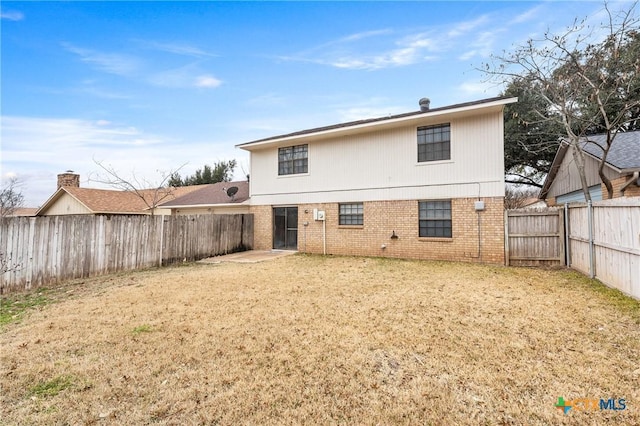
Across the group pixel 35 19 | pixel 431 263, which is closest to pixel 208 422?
pixel 431 263

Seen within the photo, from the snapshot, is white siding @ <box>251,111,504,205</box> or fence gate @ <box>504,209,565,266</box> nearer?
fence gate @ <box>504,209,565,266</box>

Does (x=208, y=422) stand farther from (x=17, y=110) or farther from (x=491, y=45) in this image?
(x=17, y=110)

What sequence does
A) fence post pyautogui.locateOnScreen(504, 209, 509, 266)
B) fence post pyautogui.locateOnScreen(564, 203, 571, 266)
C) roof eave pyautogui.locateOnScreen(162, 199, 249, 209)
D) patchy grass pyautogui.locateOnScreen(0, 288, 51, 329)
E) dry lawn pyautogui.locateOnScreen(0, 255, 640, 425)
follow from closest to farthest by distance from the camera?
dry lawn pyautogui.locateOnScreen(0, 255, 640, 425)
patchy grass pyautogui.locateOnScreen(0, 288, 51, 329)
fence post pyautogui.locateOnScreen(564, 203, 571, 266)
fence post pyautogui.locateOnScreen(504, 209, 509, 266)
roof eave pyautogui.locateOnScreen(162, 199, 249, 209)

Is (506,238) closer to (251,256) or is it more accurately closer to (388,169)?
(388,169)

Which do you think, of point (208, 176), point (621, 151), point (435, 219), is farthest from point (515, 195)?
point (208, 176)

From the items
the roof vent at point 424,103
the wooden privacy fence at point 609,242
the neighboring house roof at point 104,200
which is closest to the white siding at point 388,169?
the roof vent at point 424,103

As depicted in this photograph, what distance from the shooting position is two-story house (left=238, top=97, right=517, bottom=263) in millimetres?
9844

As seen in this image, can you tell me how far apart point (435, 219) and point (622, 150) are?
23.7 feet

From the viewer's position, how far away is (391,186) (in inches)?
447

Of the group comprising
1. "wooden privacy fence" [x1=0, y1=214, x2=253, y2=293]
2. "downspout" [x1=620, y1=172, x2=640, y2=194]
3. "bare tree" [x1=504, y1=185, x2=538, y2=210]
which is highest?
"bare tree" [x1=504, y1=185, x2=538, y2=210]

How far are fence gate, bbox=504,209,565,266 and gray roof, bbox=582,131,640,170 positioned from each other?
8.94ft

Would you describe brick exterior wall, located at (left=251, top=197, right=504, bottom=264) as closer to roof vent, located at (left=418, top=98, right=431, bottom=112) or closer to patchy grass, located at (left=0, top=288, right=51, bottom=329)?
roof vent, located at (left=418, top=98, right=431, bottom=112)

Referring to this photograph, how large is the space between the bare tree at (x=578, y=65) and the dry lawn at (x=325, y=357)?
7501 mm

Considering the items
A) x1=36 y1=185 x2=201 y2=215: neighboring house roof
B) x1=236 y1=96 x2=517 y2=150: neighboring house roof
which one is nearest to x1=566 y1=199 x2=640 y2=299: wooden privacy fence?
x1=236 y1=96 x2=517 y2=150: neighboring house roof
